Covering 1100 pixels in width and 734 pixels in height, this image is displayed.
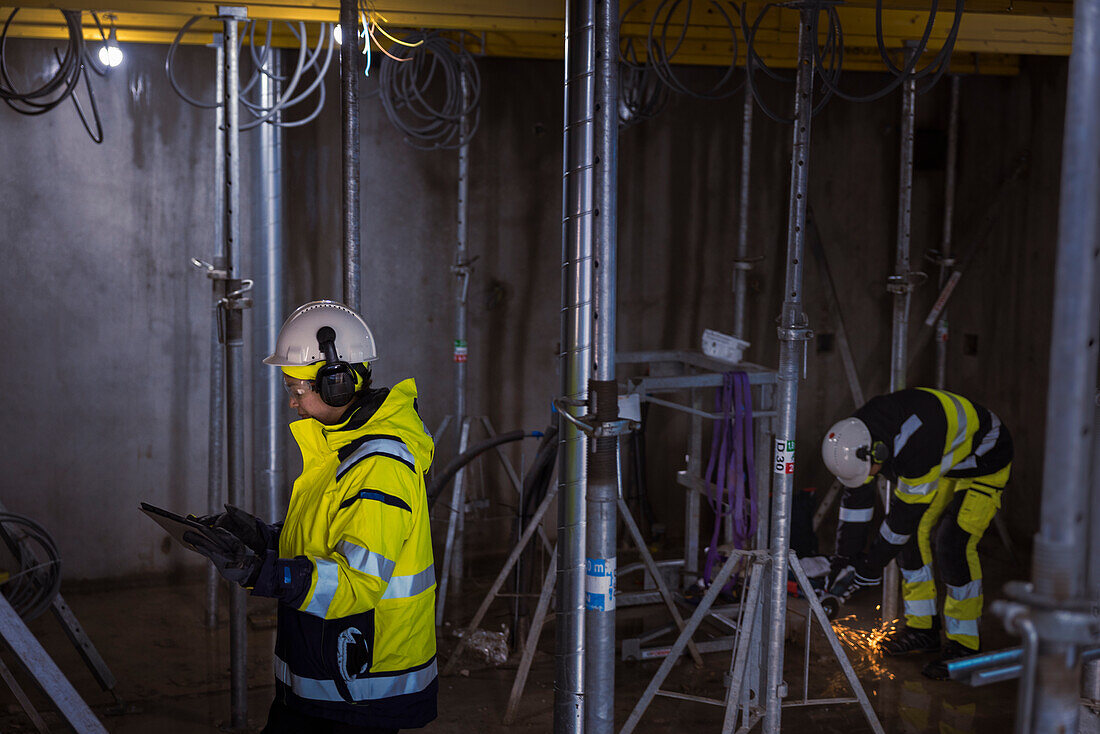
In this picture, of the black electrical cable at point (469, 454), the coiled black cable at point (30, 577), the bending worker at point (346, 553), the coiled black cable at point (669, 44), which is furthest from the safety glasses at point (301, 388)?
the coiled black cable at point (669, 44)

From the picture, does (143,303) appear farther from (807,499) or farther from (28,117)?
(807,499)

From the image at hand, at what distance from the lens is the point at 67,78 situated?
5590 millimetres

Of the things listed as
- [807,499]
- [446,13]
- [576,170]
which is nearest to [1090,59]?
[576,170]

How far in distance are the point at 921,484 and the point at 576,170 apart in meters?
3.23

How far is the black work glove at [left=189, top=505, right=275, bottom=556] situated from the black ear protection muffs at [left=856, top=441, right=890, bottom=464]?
2931mm

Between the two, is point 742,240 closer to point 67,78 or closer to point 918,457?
point 918,457

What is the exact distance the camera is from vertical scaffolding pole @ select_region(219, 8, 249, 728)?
13.7ft

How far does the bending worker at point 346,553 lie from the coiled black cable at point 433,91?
2786mm

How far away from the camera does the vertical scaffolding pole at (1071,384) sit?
1606 millimetres

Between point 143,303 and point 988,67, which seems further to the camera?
point 988,67

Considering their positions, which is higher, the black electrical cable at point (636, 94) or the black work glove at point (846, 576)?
the black electrical cable at point (636, 94)

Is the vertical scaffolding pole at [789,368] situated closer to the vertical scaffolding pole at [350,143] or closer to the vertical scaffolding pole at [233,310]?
the vertical scaffolding pole at [350,143]

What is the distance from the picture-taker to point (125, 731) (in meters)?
4.44

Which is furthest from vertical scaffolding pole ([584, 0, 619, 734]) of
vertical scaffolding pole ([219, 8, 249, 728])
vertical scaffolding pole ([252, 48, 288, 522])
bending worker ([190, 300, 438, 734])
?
vertical scaffolding pole ([252, 48, 288, 522])
